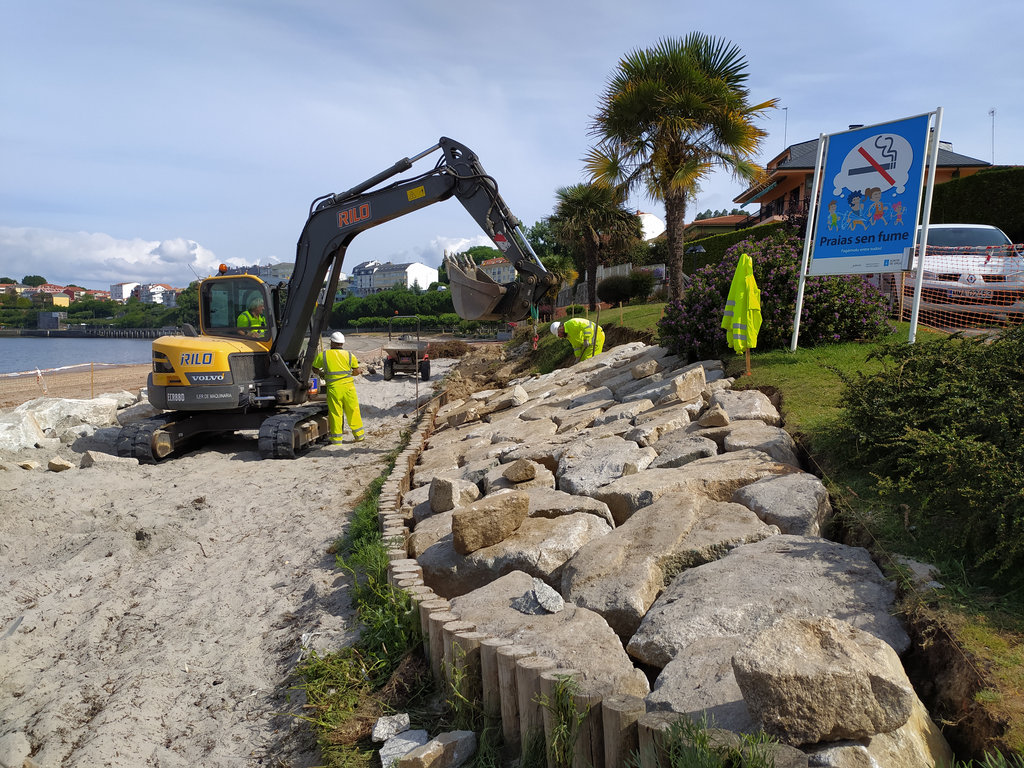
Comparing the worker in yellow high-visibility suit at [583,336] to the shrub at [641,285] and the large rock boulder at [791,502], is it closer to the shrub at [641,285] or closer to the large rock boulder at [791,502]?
the large rock boulder at [791,502]

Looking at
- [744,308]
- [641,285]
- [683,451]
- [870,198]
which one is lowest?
[683,451]

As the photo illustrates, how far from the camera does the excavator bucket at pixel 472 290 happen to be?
362 inches

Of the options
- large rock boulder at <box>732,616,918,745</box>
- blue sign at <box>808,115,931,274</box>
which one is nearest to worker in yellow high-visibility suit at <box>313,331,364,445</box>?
blue sign at <box>808,115,931,274</box>

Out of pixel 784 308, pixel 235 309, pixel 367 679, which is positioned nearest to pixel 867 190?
pixel 784 308

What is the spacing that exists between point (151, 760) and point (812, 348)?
26.9 ft

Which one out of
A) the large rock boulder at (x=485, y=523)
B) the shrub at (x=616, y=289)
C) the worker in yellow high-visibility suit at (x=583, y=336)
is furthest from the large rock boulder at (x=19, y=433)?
the shrub at (x=616, y=289)

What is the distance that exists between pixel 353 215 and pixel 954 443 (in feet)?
27.4

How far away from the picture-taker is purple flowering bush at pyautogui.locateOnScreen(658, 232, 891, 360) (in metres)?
8.90

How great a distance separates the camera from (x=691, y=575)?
3.83m

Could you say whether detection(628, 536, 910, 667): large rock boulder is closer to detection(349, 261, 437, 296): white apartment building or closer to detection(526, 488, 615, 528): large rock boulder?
detection(526, 488, 615, 528): large rock boulder

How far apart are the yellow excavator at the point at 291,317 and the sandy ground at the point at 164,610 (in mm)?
1219

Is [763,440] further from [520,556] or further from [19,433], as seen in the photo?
[19,433]

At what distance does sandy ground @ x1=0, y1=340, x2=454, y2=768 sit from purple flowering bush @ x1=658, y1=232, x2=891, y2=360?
4.81 metres

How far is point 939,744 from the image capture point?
2576 mm
